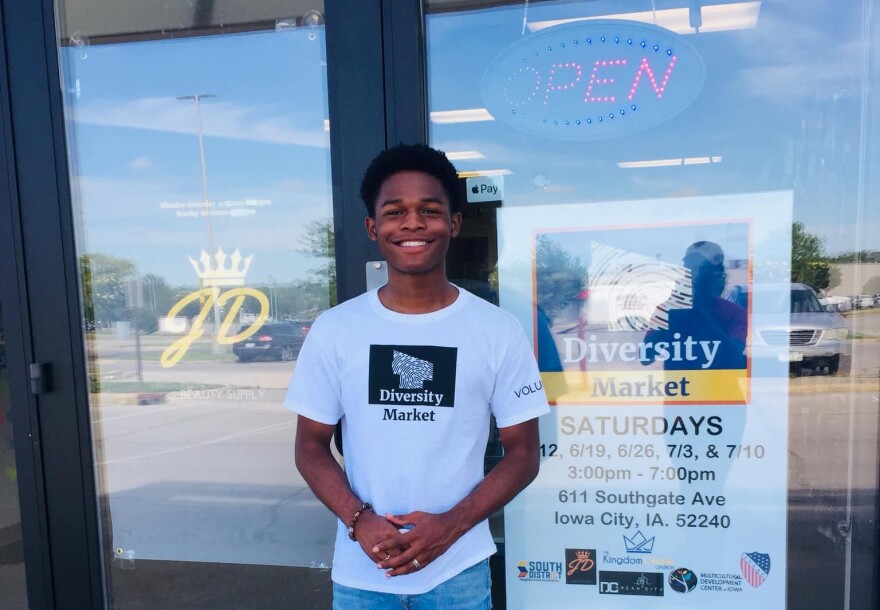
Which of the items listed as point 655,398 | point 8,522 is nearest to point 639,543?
point 655,398

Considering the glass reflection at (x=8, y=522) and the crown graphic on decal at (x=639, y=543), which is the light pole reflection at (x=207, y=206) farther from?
the crown graphic on decal at (x=639, y=543)

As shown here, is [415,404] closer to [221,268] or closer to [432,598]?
[432,598]

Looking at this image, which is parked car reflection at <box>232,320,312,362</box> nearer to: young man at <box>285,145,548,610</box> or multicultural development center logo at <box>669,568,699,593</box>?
young man at <box>285,145,548,610</box>

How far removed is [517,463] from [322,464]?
482 mm

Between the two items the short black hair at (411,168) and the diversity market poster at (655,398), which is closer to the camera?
the short black hair at (411,168)

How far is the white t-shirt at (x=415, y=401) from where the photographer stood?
144cm

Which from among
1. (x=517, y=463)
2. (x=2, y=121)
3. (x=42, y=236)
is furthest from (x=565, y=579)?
(x=2, y=121)

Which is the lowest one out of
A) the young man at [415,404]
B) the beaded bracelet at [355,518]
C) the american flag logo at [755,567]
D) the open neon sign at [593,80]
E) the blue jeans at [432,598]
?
the american flag logo at [755,567]

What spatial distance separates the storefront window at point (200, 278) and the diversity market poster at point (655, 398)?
82 cm

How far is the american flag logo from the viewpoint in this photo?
6.73 ft

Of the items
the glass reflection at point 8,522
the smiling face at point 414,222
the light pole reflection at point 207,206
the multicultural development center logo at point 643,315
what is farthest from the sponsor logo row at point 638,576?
the glass reflection at point 8,522

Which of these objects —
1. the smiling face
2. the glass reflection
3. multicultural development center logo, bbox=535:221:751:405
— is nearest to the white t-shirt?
the smiling face

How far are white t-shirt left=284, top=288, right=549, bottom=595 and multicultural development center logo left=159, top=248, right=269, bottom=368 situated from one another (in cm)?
87

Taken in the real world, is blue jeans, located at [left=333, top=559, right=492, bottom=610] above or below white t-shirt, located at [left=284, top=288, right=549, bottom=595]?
below
